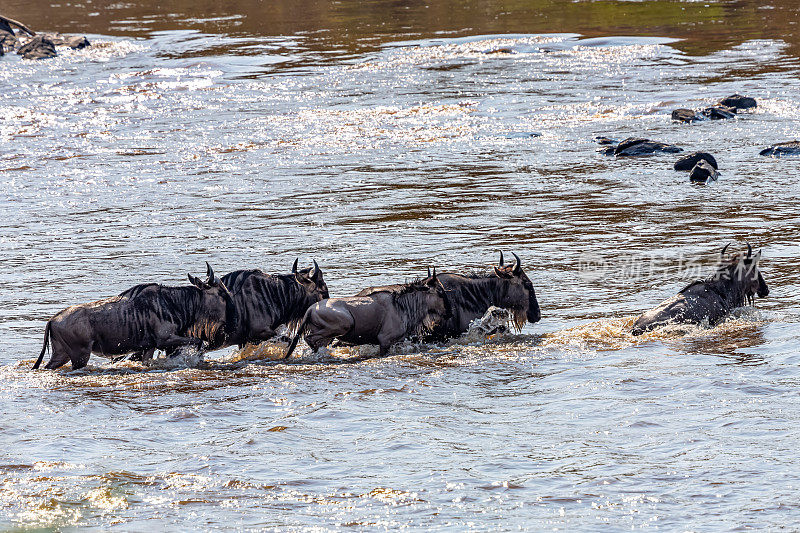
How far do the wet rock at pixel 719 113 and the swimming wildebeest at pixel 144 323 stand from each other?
14.1 m

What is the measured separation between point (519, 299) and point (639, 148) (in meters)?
9.17

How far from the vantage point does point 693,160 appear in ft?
55.4

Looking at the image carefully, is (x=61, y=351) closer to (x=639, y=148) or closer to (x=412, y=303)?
(x=412, y=303)

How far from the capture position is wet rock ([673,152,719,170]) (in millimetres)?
16828

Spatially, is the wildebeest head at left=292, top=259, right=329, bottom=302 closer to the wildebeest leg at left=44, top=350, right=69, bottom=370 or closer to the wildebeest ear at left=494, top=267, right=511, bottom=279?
the wildebeest ear at left=494, top=267, right=511, bottom=279

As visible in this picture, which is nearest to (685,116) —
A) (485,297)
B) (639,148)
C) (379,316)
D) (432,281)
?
(639,148)

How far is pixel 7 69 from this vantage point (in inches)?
1348

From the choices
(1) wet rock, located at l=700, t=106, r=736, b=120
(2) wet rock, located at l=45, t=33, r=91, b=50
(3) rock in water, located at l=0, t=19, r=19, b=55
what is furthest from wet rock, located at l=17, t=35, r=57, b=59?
(1) wet rock, located at l=700, t=106, r=736, b=120

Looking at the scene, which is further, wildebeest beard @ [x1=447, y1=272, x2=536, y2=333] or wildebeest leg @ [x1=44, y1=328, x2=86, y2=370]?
wildebeest beard @ [x1=447, y1=272, x2=536, y2=333]

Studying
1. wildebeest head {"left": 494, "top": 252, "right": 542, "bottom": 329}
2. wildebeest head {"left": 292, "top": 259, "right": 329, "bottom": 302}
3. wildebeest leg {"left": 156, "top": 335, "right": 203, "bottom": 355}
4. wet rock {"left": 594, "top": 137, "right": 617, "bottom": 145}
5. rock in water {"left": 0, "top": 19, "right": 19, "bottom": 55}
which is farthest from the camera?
rock in water {"left": 0, "top": 19, "right": 19, "bottom": 55}

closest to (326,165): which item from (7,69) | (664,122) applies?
(664,122)

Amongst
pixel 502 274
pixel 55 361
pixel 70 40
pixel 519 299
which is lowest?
pixel 55 361

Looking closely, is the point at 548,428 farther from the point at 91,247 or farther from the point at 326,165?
the point at 326,165

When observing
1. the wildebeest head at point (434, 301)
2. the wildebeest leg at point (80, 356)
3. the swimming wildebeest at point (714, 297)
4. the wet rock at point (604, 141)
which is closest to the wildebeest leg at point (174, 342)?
Result: the wildebeest leg at point (80, 356)
